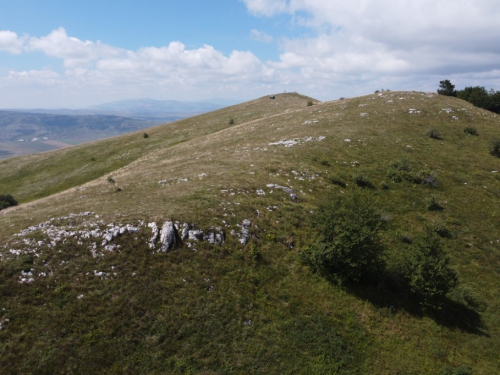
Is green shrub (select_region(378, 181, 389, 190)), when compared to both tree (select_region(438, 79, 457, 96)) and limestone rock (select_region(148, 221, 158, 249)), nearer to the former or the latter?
limestone rock (select_region(148, 221, 158, 249))

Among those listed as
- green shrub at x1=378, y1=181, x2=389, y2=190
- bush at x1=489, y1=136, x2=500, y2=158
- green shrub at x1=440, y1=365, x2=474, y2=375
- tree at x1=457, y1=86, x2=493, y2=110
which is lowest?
green shrub at x1=440, y1=365, x2=474, y2=375

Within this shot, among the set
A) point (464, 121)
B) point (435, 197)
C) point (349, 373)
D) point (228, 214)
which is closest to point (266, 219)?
point (228, 214)

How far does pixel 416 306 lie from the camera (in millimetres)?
21141

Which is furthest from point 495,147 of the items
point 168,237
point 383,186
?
point 168,237

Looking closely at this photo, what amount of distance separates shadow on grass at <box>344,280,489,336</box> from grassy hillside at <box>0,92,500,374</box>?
9cm

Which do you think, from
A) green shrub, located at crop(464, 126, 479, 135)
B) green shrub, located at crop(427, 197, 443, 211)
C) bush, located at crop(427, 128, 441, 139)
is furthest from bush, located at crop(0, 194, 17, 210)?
green shrub, located at crop(464, 126, 479, 135)

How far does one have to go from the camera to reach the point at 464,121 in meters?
51.1

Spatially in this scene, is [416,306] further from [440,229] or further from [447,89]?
[447,89]

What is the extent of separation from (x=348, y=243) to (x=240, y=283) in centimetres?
874

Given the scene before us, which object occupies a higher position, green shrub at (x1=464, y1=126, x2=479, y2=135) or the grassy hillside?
green shrub at (x1=464, y1=126, x2=479, y2=135)

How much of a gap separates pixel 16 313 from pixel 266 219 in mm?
18544

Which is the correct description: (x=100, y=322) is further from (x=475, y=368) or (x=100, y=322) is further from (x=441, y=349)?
(x=475, y=368)

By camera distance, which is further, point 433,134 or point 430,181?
point 433,134

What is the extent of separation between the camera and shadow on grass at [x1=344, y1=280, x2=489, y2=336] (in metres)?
20.1
